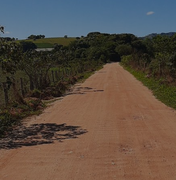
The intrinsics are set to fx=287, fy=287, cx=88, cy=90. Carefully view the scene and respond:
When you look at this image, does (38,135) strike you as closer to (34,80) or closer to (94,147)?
(94,147)

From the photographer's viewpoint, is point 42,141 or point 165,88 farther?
point 165,88

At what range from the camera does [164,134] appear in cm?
790

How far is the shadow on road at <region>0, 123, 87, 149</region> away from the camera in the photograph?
772 cm

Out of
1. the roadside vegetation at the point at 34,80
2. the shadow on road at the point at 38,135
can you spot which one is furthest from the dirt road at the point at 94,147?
the roadside vegetation at the point at 34,80

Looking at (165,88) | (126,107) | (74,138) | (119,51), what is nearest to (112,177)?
(74,138)

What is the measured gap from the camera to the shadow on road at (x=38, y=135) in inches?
304

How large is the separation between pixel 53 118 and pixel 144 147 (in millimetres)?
4799

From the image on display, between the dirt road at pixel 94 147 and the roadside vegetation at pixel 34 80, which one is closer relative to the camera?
the dirt road at pixel 94 147

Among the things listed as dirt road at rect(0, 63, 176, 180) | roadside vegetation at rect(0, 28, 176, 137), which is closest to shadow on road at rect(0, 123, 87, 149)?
dirt road at rect(0, 63, 176, 180)

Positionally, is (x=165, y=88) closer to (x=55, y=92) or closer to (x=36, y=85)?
(x=55, y=92)

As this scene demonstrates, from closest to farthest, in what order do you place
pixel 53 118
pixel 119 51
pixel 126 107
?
pixel 53 118 → pixel 126 107 → pixel 119 51

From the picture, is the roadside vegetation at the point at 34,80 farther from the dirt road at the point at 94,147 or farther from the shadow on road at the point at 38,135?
the dirt road at the point at 94,147

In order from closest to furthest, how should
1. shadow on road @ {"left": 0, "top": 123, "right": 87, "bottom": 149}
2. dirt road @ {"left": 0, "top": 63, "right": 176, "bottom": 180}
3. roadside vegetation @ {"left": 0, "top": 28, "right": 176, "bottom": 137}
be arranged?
dirt road @ {"left": 0, "top": 63, "right": 176, "bottom": 180} → shadow on road @ {"left": 0, "top": 123, "right": 87, "bottom": 149} → roadside vegetation @ {"left": 0, "top": 28, "right": 176, "bottom": 137}

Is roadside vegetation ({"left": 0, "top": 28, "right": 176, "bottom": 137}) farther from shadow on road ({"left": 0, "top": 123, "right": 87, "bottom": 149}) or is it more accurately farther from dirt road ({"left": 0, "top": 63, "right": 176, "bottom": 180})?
dirt road ({"left": 0, "top": 63, "right": 176, "bottom": 180})
